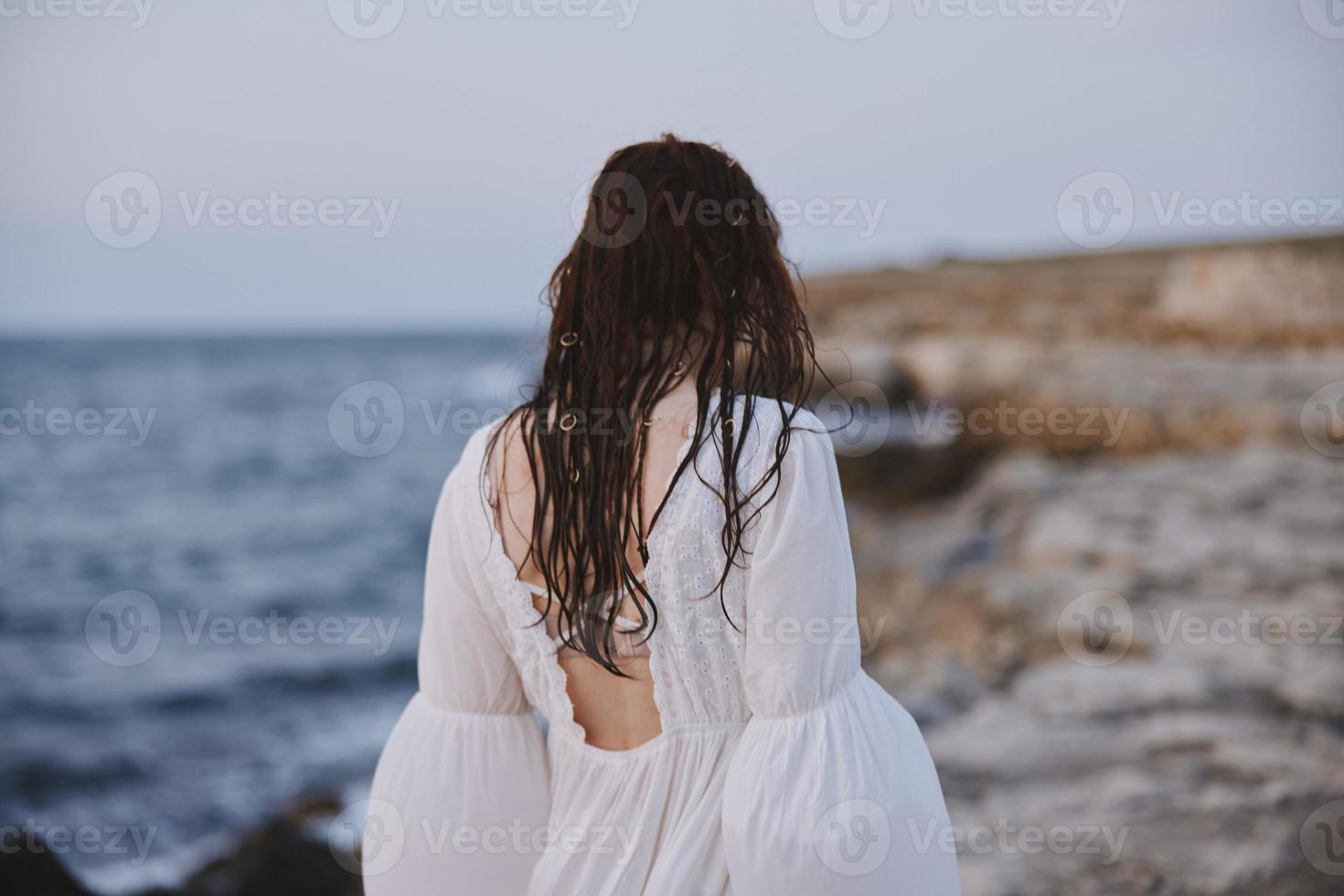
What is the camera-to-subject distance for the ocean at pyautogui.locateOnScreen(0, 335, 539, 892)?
582 centimetres

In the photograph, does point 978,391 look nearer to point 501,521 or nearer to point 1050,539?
point 1050,539

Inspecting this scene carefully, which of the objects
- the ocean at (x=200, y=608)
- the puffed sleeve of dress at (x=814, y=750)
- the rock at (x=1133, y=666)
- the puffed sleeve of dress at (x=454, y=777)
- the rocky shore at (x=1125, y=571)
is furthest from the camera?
the ocean at (x=200, y=608)

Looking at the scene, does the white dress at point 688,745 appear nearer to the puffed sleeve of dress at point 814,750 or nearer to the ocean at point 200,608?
the puffed sleeve of dress at point 814,750

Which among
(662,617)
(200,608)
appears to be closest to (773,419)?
(662,617)

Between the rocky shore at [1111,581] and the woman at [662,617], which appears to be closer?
the woman at [662,617]

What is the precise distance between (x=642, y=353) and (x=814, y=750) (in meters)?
0.58

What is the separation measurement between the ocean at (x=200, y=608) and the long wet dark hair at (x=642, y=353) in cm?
23

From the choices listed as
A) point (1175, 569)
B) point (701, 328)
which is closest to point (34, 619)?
point (1175, 569)

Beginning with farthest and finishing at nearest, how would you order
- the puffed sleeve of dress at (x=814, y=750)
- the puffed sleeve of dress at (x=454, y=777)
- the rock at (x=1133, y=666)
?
1. the rock at (x=1133, y=666)
2. the puffed sleeve of dress at (x=454, y=777)
3. the puffed sleeve of dress at (x=814, y=750)

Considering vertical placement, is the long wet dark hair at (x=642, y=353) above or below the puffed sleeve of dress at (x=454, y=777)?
above

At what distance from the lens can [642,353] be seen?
139cm

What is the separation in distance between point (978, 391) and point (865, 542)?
2.21 meters

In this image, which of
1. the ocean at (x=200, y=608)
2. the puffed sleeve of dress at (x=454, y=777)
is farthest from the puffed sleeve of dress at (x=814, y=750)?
the ocean at (x=200, y=608)

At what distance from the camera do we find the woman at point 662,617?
131 centimetres
